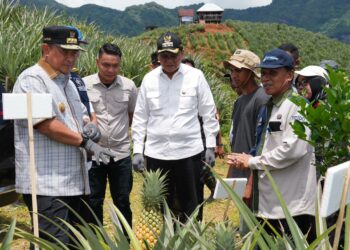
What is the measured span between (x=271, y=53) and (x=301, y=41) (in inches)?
2430

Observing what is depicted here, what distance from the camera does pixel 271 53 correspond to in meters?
3.17

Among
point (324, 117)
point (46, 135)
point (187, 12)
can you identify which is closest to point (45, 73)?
point (46, 135)

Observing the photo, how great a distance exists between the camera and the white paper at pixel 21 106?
2.72 m

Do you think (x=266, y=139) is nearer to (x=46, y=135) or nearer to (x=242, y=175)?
(x=242, y=175)

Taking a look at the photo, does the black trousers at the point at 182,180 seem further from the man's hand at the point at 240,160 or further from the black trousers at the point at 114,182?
the man's hand at the point at 240,160

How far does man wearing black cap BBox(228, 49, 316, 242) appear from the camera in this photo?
3.09 metres

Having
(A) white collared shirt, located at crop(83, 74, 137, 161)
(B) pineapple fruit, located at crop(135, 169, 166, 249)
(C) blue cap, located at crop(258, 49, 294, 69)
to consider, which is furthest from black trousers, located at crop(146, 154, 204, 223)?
(C) blue cap, located at crop(258, 49, 294, 69)

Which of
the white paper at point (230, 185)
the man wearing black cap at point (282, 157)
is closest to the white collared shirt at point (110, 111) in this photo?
the man wearing black cap at point (282, 157)

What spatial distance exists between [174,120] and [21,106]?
1746 mm

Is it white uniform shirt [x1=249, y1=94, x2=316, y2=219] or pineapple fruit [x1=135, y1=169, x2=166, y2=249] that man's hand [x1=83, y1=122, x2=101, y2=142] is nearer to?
pineapple fruit [x1=135, y1=169, x2=166, y2=249]

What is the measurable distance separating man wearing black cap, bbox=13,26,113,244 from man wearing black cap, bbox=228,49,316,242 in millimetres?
1067

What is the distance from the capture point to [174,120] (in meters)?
4.26

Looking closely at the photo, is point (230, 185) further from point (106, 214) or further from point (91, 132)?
point (106, 214)

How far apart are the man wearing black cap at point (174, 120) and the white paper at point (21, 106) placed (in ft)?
5.25
